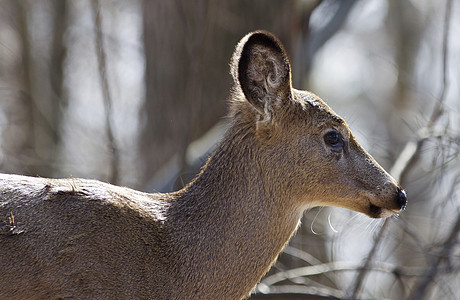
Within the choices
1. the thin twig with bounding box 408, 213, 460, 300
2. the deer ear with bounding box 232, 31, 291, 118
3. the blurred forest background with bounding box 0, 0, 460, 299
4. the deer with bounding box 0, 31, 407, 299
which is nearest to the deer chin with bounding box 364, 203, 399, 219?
the deer with bounding box 0, 31, 407, 299

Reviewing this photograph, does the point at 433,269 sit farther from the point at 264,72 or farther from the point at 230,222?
the point at 264,72

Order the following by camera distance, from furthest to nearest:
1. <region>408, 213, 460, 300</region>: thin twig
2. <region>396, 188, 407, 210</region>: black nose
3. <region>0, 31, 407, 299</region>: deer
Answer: <region>408, 213, 460, 300</region>: thin twig, <region>396, 188, 407, 210</region>: black nose, <region>0, 31, 407, 299</region>: deer

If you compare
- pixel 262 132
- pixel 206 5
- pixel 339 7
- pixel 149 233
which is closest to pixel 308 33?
pixel 339 7

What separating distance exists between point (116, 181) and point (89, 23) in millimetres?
A: 6746

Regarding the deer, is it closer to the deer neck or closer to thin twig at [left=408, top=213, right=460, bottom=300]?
the deer neck

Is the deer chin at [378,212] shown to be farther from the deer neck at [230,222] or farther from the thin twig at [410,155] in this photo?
the thin twig at [410,155]

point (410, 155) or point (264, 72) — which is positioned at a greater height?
point (264, 72)

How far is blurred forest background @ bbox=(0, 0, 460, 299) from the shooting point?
779cm

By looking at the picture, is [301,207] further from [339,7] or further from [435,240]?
[339,7]

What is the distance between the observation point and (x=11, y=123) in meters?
14.4

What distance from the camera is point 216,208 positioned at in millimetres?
5391

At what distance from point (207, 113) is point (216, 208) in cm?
476

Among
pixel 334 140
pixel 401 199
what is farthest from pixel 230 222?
pixel 401 199

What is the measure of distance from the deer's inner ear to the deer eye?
0.43 m
